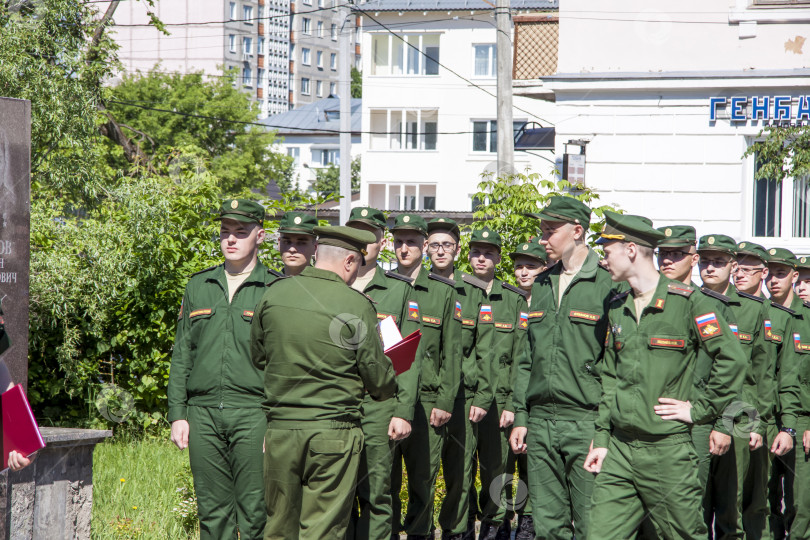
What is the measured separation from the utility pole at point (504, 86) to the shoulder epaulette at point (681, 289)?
982cm

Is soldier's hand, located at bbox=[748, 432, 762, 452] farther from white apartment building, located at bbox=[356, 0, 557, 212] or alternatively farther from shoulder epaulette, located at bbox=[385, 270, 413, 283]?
white apartment building, located at bbox=[356, 0, 557, 212]

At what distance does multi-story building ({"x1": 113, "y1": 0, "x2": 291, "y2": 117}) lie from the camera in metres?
87.6

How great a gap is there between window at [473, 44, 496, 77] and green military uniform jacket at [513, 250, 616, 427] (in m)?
43.0

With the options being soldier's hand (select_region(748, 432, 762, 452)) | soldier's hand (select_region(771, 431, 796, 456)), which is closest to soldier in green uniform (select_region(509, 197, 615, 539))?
soldier's hand (select_region(748, 432, 762, 452))

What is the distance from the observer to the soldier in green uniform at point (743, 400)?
24.9ft

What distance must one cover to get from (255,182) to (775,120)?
142 feet

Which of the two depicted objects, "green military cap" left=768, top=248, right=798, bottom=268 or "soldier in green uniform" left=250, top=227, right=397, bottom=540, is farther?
"green military cap" left=768, top=248, right=798, bottom=268

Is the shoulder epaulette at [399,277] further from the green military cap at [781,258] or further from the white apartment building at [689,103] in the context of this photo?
the white apartment building at [689,103]

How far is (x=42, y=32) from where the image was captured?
37.4ft

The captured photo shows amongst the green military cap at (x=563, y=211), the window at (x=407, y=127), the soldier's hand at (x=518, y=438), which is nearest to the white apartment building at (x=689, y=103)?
the green military cap at (x=563, y=211)

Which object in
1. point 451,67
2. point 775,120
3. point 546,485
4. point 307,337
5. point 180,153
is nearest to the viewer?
point 307,337

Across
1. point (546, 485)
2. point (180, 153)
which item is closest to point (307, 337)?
point (546, 485)

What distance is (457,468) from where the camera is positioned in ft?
25.8

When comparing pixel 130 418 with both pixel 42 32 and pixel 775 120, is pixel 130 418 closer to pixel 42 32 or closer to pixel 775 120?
pixel 42 32
